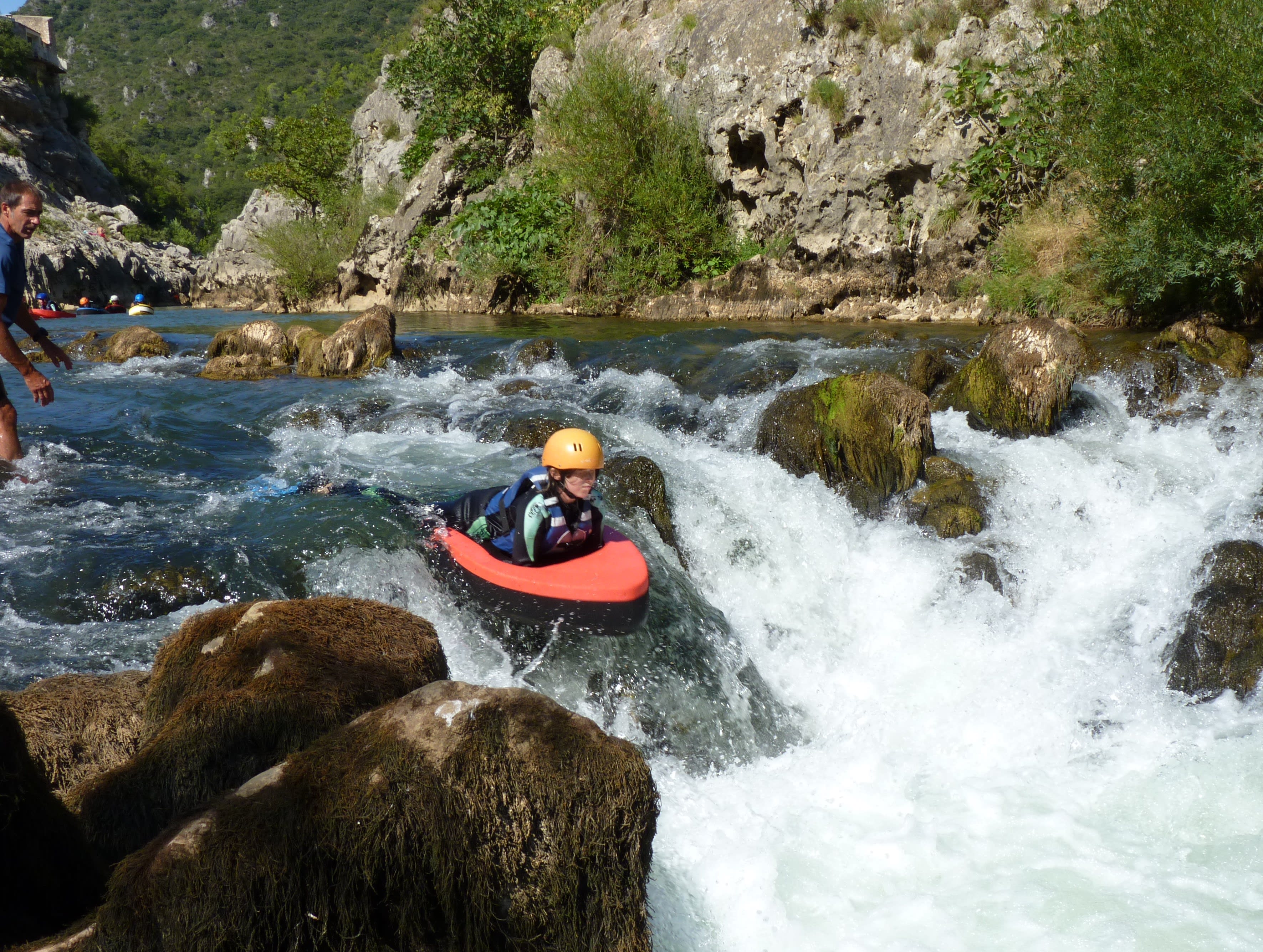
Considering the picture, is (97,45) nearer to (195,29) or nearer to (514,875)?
(195,29)

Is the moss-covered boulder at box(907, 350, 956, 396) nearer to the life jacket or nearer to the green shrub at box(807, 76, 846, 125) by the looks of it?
the life jacket

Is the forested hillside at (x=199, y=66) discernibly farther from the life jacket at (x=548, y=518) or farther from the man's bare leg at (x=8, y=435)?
the life jacket at (x=548, y=518)

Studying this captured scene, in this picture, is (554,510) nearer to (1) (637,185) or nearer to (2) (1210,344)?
(2) (1210,344)

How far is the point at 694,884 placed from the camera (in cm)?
323

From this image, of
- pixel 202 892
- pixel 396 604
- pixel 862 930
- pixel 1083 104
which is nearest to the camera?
pixel 202 892

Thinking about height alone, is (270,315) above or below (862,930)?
below

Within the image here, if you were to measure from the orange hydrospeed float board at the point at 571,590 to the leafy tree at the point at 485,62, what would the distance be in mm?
17589

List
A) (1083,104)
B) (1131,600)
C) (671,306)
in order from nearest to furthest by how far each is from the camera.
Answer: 1. (1131,600)
2. (1083,104)
3. (671,306)

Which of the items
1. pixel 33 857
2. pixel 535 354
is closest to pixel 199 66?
pixel 535 354

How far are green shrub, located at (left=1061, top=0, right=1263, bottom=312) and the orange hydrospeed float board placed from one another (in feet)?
23.0

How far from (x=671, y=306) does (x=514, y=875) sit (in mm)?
13470

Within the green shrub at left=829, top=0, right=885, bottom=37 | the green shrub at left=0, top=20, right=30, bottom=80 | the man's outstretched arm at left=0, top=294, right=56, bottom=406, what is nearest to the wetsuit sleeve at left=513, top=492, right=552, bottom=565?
the man's outstretched arm at left=0, top=294, right=56, bottom=406

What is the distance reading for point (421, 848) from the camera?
194cm

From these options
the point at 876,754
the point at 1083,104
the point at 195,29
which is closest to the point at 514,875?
the point at 876,754
